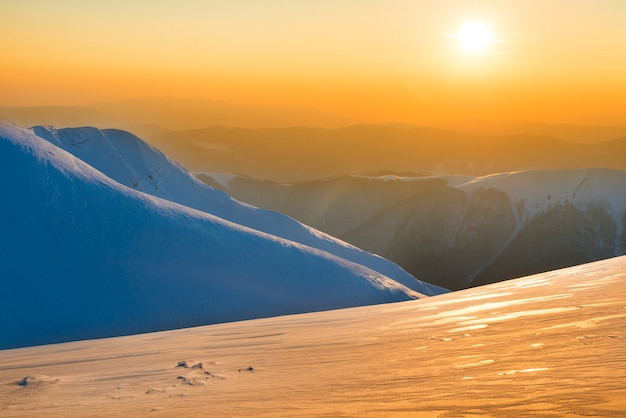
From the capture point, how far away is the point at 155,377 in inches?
218

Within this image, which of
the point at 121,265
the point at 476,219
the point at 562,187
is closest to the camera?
the point at 121,265

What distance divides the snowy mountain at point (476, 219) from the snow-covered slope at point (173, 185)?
2874 cm

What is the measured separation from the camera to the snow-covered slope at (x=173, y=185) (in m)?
26.6

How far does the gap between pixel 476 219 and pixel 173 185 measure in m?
33.2

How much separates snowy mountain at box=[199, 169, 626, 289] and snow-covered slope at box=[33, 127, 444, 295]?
2874 cm

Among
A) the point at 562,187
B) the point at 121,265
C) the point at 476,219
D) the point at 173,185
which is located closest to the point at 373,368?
the point at 121,265

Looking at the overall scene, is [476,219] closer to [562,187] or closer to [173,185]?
[562,187]

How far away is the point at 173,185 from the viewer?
→ 29.7 meters

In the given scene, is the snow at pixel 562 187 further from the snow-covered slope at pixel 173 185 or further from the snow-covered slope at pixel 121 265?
the snow-covered slope at pixel 121 265

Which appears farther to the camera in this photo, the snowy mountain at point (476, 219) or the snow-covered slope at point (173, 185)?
the snowy mountain at point (476, 219)

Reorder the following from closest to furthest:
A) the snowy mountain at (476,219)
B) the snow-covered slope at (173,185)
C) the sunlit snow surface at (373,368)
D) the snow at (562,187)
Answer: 1. the sunlit snow surface at (373,368)
2. the snow-covered slope at (173,185)
3. the snowy mountain at (476,219)
4. the snow at (562,187)

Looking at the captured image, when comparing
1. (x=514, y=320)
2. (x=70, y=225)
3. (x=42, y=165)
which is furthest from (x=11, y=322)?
(x=514, y=320)

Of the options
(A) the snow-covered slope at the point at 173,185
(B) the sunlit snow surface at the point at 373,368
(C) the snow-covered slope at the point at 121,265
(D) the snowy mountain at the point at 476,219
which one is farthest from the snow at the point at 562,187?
(B) the sunlit snow surface at the point at 373,368

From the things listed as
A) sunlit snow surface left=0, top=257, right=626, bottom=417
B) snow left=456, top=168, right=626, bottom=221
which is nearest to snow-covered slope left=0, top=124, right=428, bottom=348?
sunlit snow surface left=0, top=257, right=626, bottom=417
